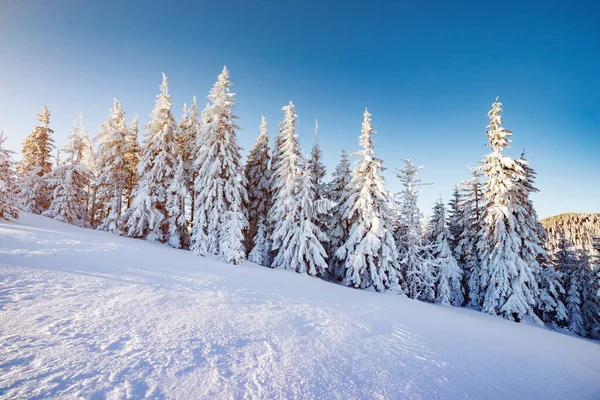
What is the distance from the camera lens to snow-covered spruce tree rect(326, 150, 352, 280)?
74.9ft

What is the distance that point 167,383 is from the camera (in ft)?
12.2

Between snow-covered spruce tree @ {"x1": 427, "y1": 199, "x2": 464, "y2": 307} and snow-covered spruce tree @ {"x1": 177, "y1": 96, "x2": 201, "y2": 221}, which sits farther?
snow-covered spruce tree @ {"x1": 177, "y1": 96, "x2": 201, "y2": 221}

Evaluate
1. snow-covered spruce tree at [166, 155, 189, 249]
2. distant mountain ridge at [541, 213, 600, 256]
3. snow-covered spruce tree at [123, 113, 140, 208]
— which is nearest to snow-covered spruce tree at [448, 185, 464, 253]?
snow-covered spruce tree at [166, 155, 189, 249]

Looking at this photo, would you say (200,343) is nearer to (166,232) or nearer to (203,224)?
(203,224)

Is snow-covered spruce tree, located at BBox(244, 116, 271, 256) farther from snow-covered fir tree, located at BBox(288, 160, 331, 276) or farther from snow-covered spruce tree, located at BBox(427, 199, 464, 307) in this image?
snow-covered spruce tree, located at BBox(427, 199, 464, 307)

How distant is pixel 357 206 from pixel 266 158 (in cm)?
1048

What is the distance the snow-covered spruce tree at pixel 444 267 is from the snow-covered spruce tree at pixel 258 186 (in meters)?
15.2

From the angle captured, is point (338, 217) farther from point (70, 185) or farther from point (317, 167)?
point (70, 185)

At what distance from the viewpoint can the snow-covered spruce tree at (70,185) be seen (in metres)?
23.7

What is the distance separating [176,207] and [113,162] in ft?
29.3

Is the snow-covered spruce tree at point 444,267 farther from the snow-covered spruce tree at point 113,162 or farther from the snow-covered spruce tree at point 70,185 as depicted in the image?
the snow-covered spruce tree at point 70,185

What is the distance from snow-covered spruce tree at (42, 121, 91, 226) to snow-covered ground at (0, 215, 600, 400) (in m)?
16.7

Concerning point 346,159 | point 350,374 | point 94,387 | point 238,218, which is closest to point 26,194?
point 238,218

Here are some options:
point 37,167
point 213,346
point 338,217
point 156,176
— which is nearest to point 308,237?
point 338,217
